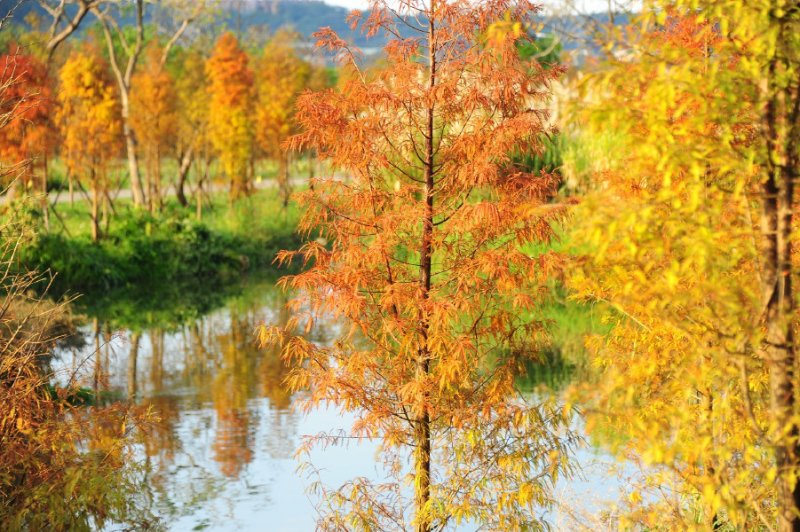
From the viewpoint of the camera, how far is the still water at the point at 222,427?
8.74 metres

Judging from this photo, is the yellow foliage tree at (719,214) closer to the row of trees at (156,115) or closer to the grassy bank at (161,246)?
the grassy bank at (161,246)

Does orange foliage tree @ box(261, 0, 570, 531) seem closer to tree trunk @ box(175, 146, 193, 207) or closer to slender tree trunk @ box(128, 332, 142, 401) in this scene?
slender tree trunk @ box(128, 332, 142, 401)

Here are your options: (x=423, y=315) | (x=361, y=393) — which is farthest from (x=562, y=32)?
(x=361, y=393)

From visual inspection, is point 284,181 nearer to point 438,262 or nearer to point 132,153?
point 132,153

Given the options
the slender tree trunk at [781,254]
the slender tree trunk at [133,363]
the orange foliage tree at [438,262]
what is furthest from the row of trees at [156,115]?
the slender tree trunk at [781,254]

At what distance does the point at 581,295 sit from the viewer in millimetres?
6484

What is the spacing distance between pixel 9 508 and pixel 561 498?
11.5ft

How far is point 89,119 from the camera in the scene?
81.3 ft

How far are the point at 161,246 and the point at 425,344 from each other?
1795 centimetres

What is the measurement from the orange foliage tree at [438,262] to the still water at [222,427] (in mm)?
679

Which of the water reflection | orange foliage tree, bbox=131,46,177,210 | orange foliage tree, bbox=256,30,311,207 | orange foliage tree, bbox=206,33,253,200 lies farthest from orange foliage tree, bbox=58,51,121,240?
the water reflection

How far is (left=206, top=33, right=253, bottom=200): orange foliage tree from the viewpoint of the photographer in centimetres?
2712

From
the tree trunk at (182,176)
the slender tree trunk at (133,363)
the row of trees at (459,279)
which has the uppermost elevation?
the row of trees at (459,279)

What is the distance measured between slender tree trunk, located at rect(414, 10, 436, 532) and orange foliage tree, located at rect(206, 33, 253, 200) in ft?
68.9
